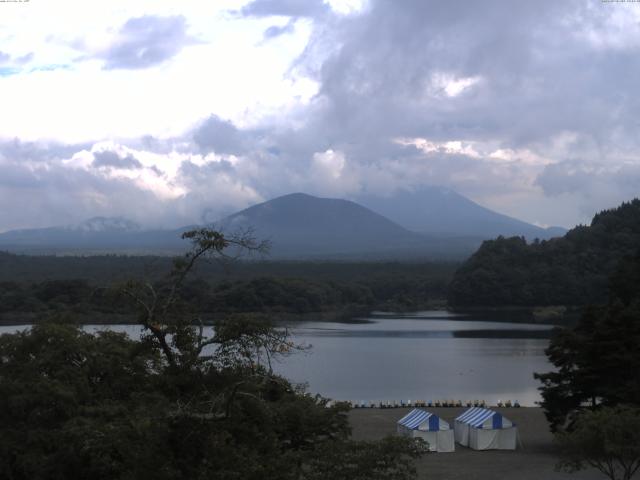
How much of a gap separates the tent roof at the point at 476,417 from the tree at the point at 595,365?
1171 mm

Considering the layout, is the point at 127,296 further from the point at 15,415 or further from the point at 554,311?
the point at 554,311

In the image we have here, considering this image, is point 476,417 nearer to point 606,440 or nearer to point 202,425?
point 606,440

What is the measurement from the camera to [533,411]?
2264 cm

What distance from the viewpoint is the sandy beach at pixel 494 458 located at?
14.6 metres

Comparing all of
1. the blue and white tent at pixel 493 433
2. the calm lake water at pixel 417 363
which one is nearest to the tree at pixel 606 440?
the blue and white tent at pixel 493 433

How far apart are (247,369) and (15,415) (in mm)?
5594

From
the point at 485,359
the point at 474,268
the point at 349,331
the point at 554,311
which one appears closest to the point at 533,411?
the point at 485,359

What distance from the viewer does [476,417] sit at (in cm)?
1753

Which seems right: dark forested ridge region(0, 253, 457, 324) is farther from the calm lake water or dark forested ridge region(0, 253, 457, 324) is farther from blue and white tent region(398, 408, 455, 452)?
blue and white tent region(398, 408, 455, 452)

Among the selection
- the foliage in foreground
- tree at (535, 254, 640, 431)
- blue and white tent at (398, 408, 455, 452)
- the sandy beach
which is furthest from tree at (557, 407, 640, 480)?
the foliage in foreground

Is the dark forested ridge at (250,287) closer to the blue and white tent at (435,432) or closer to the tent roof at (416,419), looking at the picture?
the tent roof at (416,419)

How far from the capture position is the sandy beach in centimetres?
1459

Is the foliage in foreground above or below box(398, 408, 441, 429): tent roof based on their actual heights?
above

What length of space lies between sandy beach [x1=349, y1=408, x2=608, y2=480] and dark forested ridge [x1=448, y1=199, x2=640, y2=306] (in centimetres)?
4576
